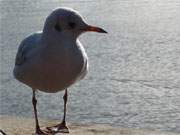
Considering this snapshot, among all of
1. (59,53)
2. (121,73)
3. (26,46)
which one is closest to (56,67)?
(59,53)

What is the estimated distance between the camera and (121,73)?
4789 millimetres

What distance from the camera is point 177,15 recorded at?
702 centimetres

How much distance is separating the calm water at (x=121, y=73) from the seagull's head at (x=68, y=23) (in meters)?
1.08

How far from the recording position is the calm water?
3.90 m

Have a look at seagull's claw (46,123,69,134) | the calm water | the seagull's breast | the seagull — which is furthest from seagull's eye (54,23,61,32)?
the calm water

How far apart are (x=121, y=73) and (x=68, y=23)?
6.92ft

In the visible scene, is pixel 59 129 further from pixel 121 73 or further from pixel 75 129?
pixel 121 73

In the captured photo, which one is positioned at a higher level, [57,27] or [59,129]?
[57,27]

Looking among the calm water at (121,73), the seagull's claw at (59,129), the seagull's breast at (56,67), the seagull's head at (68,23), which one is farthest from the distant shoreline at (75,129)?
the seagull's head at (68,23)

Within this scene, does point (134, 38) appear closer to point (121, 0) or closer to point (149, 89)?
point (149, 89)

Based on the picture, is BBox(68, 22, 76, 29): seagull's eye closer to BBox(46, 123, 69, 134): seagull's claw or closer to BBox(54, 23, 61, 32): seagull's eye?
BBox(54, 23, 61, 32): seagull's eye

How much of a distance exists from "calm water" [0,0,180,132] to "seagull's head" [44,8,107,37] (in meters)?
1.08

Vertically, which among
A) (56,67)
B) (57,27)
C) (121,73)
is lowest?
(121,73)

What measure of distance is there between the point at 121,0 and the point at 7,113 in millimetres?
4867
